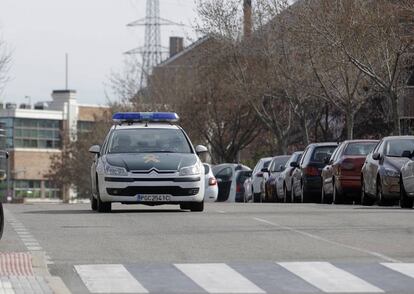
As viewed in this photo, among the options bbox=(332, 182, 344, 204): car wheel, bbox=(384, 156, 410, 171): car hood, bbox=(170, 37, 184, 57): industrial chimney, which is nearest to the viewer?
bbox=(384, 156, 410, 171): car hood

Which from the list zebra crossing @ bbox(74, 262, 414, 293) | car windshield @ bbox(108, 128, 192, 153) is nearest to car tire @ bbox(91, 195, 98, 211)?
car windshield @ bbox(108, 128, 192, 153)

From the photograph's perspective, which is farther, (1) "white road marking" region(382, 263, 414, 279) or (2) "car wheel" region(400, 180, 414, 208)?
(2) "car wheel" region(400, 180, 414, 208)

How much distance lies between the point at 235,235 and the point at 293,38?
1276 inches

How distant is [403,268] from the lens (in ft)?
48.4

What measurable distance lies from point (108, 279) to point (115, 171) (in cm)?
1247

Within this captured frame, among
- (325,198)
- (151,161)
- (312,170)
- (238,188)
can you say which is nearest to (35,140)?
(238,188)

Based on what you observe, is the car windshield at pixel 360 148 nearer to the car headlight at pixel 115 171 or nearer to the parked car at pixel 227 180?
the car headlight at pixel 115 171

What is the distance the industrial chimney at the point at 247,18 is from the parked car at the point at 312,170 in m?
20.2

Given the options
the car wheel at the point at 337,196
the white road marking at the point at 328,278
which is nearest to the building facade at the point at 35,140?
the car wheel at the point at 337,196

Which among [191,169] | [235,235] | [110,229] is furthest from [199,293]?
[191,169]

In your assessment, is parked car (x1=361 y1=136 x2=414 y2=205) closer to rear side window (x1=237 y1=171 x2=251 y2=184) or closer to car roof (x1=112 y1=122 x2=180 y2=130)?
car roof (x1=112 y1=122 x2=180 y2=130)

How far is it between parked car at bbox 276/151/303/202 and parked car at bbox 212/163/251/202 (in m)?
7.40

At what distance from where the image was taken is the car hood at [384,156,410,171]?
1208 inches

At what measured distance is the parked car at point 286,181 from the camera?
Answer: 40906 millimetres
